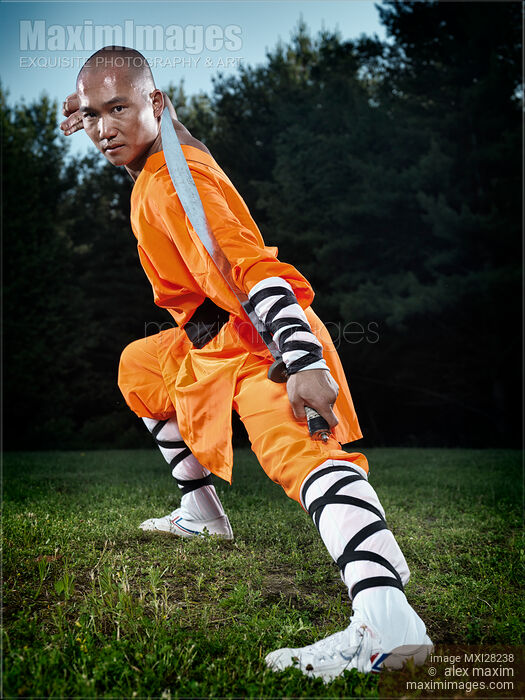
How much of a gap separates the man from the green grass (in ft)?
0.66

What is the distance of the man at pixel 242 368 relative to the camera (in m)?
1.73

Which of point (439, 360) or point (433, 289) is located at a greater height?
point (433, 289)

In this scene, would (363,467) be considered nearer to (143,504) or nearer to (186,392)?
(186,392)

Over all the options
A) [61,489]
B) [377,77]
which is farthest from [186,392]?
[377,77]

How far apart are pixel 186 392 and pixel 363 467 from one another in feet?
2.42

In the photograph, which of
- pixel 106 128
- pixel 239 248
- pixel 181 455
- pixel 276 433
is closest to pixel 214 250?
pixel 239 248

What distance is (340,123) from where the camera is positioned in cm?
1599

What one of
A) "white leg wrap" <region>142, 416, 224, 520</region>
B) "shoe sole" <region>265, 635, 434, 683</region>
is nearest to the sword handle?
"shoe sole" <region>265, 635, 434, 683</region>

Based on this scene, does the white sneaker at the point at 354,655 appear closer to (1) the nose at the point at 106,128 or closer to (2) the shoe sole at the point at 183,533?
(2) the shoe sole at the point at 183,533

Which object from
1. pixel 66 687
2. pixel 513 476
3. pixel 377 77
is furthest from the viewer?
pixel 377 77

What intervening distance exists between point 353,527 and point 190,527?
58.6 inches

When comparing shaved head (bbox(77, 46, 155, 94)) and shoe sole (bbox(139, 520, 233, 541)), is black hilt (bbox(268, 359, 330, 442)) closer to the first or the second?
shoe sole (bbox(139, 520, 233, 541))

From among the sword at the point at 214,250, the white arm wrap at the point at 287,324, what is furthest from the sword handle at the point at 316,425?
the white arm wrap at the point at 287,324

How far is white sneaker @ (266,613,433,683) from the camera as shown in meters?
1.68
